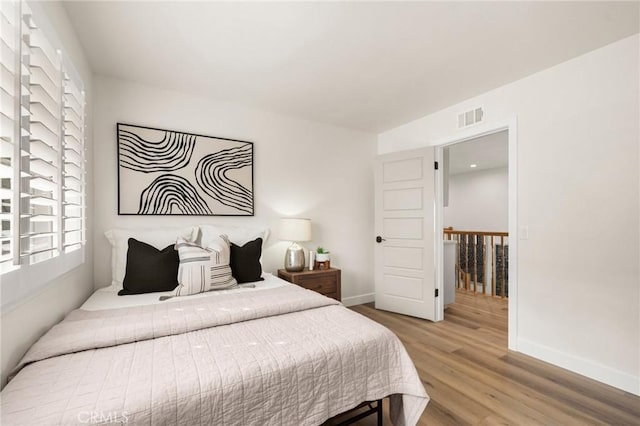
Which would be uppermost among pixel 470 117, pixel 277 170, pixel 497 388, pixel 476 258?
pixel 470 117

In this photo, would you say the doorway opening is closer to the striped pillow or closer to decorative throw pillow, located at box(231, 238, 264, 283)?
decorative throw pillow, located at box(231, 238, 264, 283)

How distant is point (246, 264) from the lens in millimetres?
2533

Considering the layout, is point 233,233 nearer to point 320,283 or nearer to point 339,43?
point 320,283

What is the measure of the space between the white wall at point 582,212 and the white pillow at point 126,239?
305 centimetres

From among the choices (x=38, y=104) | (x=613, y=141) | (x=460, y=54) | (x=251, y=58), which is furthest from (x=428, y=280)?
(x=38, y=104)

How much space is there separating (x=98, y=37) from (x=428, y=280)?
3696 mm

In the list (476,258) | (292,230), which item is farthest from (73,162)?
(476,258)

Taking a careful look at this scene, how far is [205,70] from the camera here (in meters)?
2.45

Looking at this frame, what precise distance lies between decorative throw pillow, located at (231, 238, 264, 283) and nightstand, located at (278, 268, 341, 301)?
48 cm

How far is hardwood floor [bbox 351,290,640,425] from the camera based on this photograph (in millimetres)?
1713

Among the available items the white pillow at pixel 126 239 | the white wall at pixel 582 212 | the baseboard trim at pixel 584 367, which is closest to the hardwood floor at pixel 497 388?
the baseboard trim at pixel 584 367

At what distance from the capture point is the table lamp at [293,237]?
3115 mm

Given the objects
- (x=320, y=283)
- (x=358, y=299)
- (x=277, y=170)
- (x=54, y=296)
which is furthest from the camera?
(x=358, y=299)

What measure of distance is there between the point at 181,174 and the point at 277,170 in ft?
3.40
